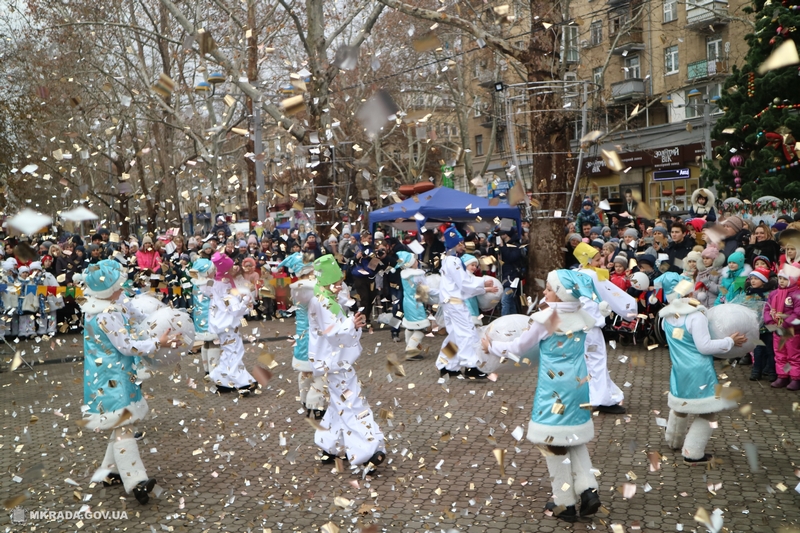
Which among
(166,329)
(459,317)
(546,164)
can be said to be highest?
(546,164)

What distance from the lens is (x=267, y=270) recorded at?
1558 centimetres

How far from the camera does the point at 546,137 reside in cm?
1247

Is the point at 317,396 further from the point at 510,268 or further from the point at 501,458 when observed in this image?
the point at 510,268

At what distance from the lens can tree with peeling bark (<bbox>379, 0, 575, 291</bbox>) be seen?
40.0 feet

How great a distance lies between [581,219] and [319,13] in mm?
7450

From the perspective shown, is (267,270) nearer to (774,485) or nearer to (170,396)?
(170,396)

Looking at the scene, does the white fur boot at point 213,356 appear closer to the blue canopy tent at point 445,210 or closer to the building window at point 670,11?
the blue canopy tent at point 445,210

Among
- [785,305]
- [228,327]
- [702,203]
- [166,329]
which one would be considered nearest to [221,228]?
[228,327]

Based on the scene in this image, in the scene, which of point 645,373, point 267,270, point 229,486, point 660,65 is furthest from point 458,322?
point 660,65

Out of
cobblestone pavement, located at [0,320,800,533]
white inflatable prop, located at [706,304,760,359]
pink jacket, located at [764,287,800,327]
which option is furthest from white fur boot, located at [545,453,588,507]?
pink jacket, located at [764,287,800,327]

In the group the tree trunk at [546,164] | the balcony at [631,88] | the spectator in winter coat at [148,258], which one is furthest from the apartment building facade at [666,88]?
the spectator in winter coat at [148,258]

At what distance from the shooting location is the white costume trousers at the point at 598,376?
7871 millimetres

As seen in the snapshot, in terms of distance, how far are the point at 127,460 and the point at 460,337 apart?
5.42 m

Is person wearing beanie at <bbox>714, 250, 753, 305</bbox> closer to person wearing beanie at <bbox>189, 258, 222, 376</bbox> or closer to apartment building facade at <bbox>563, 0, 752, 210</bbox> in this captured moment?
person wearing beanie at <bbox>189, 258, 222, 376</bbox>
